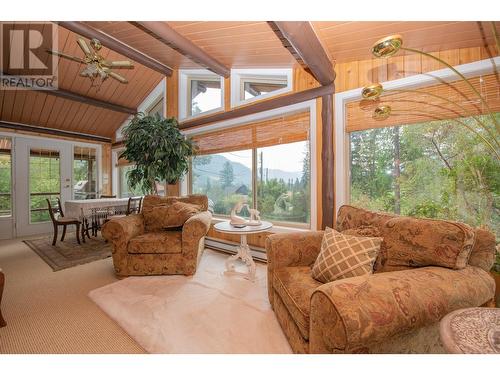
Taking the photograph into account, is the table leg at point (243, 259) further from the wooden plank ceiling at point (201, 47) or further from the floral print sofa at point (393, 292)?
→ the wooden plank ceiling at point (201, 47)

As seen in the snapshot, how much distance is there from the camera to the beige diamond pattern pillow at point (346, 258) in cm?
132

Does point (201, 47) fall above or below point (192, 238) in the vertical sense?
above

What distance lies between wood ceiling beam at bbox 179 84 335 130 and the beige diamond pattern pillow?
1.76 metres

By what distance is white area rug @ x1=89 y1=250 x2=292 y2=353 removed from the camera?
1.43 metres

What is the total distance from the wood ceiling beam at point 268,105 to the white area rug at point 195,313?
83.5 inches

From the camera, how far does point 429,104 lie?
1.99m

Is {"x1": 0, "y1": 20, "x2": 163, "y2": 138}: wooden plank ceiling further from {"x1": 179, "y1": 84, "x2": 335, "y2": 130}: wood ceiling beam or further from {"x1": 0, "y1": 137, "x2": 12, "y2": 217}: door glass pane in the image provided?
{"x1": 179, "y1": 84, "x2": 335, "y2": 130}: wood ceiling beam

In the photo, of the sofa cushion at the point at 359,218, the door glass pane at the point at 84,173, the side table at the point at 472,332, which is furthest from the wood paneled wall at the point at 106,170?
the side table at the point at 472,332

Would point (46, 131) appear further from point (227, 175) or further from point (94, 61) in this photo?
point (227, 175)

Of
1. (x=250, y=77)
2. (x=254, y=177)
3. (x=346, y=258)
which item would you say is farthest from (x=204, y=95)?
(x=346, y=258)

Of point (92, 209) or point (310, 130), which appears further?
point (92, 209)

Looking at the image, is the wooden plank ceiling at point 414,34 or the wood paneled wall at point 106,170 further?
the wood paneled wall at point 106,170

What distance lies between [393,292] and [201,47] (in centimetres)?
303
